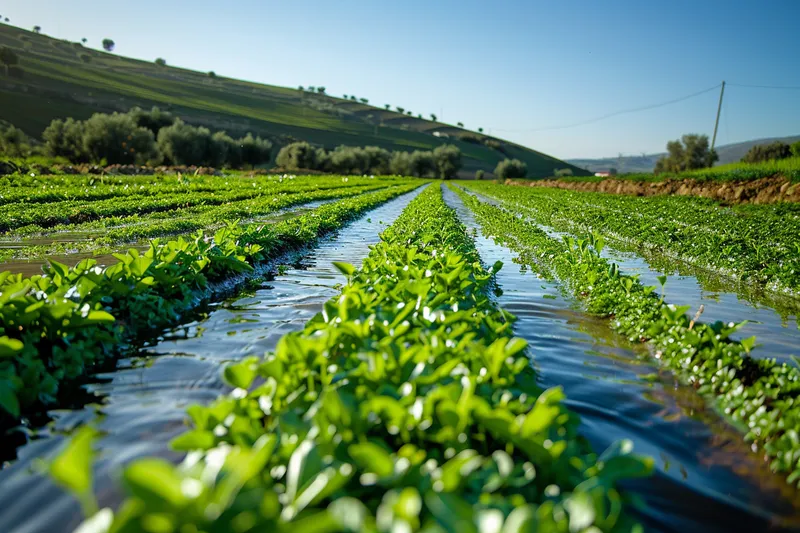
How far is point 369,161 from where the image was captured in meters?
96.1

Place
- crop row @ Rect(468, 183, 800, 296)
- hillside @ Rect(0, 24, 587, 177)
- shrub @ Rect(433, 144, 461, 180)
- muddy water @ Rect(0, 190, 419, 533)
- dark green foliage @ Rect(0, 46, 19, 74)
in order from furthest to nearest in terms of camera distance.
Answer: shrub @ Rect(433, 144, 461, 180)
dark green foliage @ Rect(0, 46, 19, 74)
hillside @ Rect(0, 24, 587, 177)
crop row @ Rect(468, 183, 800, 296)
muddy water @ Rect(0, 190, 419, 533)

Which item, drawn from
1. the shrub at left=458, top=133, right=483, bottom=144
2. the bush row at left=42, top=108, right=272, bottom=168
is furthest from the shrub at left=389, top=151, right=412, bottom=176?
the shrub at left=458, top=133, right=483, bottom=144

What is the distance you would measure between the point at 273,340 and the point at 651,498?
365cm

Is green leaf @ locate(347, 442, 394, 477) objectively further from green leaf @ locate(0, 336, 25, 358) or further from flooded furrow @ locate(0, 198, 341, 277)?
flooded furrow @ locate(0, 198, 341, 277)

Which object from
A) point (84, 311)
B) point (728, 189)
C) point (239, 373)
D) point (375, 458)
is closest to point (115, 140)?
point (728, 189)

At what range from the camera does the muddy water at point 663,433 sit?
9.39 ft

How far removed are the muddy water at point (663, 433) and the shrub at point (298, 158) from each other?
80.6 metres

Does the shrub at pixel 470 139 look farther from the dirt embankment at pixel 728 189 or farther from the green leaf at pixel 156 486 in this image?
the green leaf at pixel 156 486

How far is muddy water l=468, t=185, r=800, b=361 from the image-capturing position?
621 cm

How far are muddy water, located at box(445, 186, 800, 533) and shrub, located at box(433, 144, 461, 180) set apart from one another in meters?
98.8

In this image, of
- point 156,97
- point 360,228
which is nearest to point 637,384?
point 360,228

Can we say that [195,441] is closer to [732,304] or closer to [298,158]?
[732,304]

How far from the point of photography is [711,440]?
12.1 feet

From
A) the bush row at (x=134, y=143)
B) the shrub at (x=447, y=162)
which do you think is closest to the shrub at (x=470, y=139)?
the shrub at (x=447, y=162)
